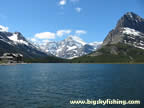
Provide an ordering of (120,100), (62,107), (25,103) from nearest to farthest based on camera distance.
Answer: (62,107) < (25,103) < (120,100)

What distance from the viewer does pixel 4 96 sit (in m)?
55.8

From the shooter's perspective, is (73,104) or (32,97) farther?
(32,97)

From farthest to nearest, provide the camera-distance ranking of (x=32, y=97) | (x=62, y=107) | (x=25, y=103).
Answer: (x=32, y=97)
(x=25, y=103)
(x=62, y=107)

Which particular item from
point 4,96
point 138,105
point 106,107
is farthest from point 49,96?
point 138,105

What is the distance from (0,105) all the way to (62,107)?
15.8 meters

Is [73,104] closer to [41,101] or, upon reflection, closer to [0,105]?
[41,101]

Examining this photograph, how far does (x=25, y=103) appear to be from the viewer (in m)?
47.5

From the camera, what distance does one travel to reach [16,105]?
45.6 m

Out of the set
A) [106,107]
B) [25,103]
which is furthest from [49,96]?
[106,107]

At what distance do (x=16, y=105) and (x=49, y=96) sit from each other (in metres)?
12.3

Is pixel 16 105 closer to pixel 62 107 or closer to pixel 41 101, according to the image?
pixel 41 101

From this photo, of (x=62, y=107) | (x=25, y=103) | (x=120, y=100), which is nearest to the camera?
(x=62, y=107)

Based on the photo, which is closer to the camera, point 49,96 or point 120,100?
point 120,100

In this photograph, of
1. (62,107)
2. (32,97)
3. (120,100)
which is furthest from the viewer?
(32,97)
